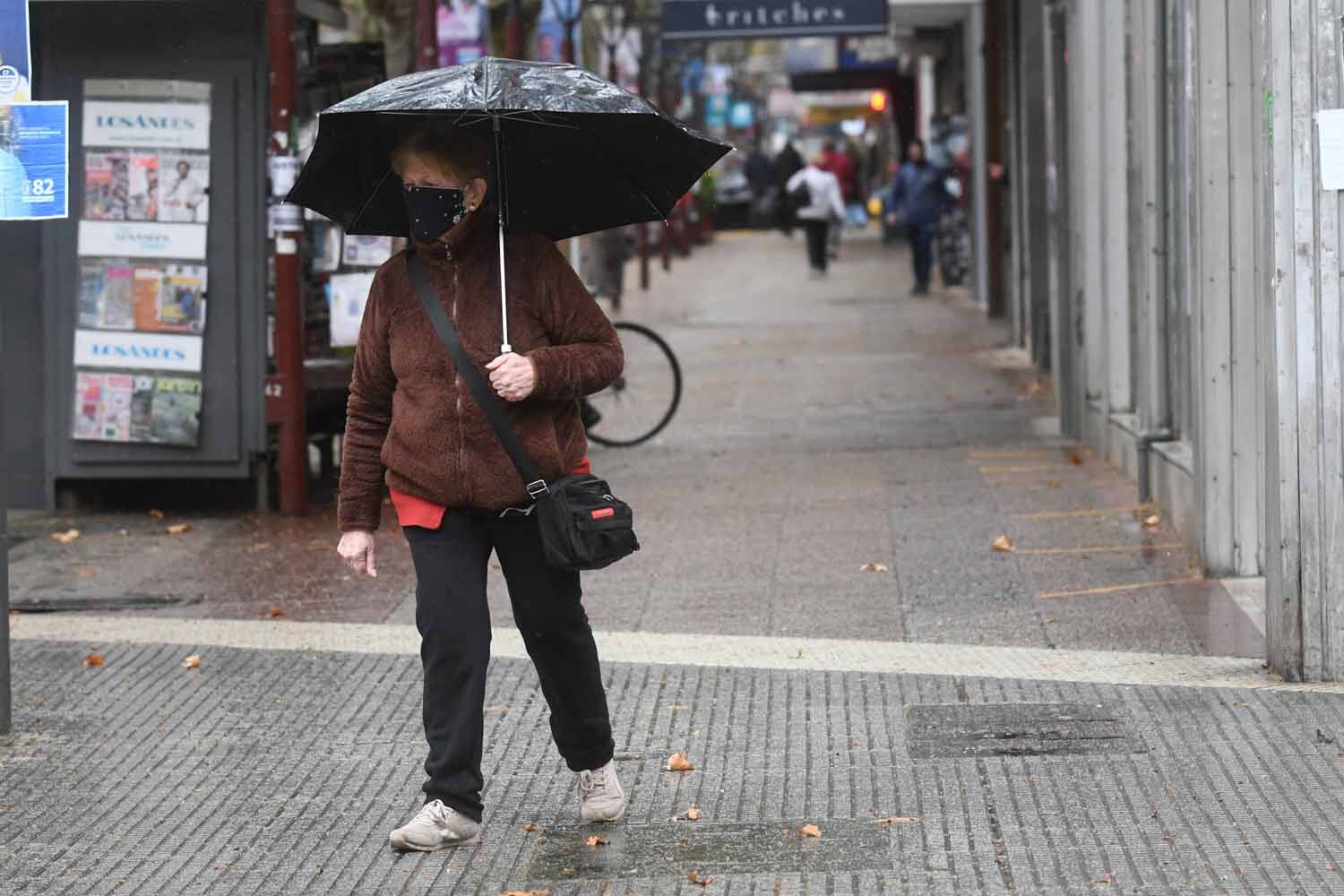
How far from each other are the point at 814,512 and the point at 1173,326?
1.88 metres

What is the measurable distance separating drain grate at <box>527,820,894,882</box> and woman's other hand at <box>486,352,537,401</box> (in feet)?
3.65

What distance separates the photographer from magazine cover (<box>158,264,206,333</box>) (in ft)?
33.9

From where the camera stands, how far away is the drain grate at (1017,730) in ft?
19.2

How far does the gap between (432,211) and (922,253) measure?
21.2 m

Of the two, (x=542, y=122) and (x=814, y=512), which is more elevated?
(x=542, y=122)

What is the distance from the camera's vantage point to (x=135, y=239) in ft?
33.9

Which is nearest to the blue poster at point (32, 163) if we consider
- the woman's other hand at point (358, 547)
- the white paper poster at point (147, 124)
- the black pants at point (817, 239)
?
the woman's other hand at point (358, 547)

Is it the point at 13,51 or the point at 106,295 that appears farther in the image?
the point at 106,295

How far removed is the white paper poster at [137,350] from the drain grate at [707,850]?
A: 5.64 meters

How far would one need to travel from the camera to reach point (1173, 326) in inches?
382

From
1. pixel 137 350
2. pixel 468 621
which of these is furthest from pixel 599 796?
pixel 137 350

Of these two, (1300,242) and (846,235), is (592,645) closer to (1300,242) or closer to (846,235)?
(1300,242)

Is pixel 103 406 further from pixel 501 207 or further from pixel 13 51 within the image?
pixel 501 207

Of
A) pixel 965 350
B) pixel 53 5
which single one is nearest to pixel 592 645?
pixel 53 5
